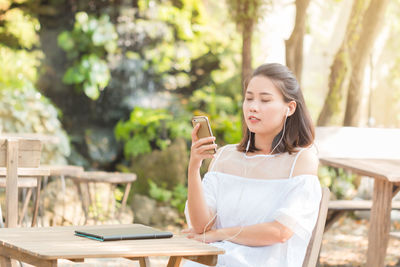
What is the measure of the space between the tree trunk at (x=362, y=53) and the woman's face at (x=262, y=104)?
7123mm

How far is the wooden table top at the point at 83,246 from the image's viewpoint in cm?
192

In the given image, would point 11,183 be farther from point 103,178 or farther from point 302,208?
point 302,208

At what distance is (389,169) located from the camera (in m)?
4.75

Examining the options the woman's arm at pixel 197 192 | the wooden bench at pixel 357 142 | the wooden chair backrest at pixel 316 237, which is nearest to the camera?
the woman's arm at pixel 197 192

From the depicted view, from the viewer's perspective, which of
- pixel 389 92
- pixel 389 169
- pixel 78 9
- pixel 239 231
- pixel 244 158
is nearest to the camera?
pixel 239 231

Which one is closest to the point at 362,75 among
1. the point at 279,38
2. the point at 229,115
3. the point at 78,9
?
the point at 229,115

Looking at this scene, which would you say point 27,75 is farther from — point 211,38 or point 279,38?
point 279,38

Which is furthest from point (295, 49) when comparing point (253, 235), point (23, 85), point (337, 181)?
point (253, 235)

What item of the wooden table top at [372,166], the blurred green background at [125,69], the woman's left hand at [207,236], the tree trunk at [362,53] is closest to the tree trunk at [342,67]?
the tree trunk at [362,53]

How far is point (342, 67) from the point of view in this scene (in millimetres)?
9672

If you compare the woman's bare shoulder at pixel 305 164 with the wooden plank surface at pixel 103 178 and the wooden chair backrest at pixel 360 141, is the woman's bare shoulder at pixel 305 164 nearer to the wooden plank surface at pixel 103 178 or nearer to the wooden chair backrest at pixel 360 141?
the wooden chair backrest at pixel 360 141

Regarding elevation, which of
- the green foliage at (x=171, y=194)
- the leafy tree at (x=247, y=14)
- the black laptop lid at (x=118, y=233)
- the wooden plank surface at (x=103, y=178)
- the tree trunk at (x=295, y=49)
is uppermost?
the leafy tree at (x=247, y=14)

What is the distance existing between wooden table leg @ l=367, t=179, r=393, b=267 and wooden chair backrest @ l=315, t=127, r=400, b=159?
3.67 feet

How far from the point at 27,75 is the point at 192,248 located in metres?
9.36
